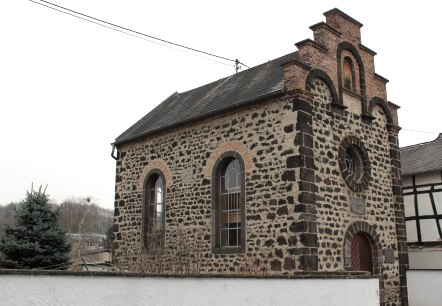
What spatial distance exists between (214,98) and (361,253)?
7030 millimetres

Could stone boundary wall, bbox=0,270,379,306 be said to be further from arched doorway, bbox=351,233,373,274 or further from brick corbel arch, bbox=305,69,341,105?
brick corbel arch, bbox=305,69,341,105

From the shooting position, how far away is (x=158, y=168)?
1728 centimetres

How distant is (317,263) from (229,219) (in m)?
3.19

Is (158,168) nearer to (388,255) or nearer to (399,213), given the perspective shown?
(388,255)

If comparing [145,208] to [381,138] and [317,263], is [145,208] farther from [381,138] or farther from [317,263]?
[381,138]

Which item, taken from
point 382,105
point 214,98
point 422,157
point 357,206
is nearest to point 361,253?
point 357,206

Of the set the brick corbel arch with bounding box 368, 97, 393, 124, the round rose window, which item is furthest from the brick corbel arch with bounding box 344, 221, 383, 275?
the brick corbel arch with bounding box 368, 97, 393, 124

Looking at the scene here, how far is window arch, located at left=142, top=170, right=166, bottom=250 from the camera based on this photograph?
17.0 m

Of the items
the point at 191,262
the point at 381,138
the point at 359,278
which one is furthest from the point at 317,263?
the point at 381,138

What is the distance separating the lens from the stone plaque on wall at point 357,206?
47.2 ft

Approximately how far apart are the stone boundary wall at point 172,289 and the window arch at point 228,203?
4.10m

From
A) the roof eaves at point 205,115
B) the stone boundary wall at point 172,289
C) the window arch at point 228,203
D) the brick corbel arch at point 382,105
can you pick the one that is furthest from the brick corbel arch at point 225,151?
the brick corbel arch at point 382,105

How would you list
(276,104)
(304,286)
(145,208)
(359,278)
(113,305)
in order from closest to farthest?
1. (113,305)
2. (304,286)
3. (359,278)
4. (276,104)
5. (145,208)

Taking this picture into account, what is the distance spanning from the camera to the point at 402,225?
53.4ft
